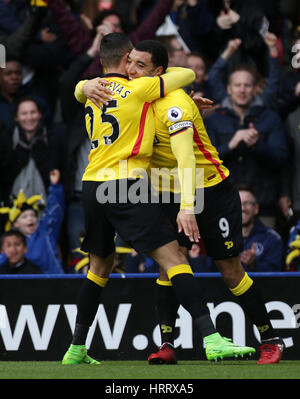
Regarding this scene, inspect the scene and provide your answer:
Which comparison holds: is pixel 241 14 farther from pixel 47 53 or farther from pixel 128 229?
pixel 128 229

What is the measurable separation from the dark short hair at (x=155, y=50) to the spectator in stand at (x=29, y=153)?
308cm

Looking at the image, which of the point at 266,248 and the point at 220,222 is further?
the point at 266,248

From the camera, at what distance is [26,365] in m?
5.86

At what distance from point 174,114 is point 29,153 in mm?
3459

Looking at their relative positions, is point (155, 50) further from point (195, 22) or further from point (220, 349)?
point (195, 22)

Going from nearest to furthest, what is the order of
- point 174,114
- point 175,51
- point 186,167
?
point 186,167, point 174,114, point 175,51

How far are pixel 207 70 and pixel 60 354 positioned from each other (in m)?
3.52

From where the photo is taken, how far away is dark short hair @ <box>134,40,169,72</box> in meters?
5.55

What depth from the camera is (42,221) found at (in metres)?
8.27

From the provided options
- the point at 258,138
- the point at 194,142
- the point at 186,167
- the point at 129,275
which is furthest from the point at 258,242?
the point at 186,167

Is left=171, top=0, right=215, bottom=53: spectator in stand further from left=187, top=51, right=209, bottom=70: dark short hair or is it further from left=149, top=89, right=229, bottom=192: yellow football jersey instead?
left=149, top=89, right=229, bottom=192: yellow football jersey

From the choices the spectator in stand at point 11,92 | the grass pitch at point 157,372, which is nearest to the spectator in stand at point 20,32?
the spectator in stand at point 11,92

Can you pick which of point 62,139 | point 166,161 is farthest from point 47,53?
point 166,161

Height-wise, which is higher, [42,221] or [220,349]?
[42,221]
